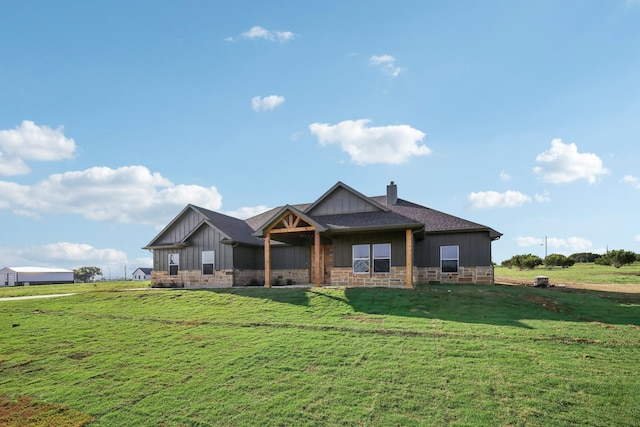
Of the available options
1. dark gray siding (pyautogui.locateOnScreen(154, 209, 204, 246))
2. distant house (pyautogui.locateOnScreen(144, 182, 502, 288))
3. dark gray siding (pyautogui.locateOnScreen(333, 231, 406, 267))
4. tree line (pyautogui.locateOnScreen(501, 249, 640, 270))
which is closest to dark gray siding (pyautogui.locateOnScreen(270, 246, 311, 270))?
distant house (pyautogui.locateOnScreen(144, 182, 502, 288))

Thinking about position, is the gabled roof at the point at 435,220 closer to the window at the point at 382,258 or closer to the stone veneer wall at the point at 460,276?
the stone veneer wall at the point at 460,276

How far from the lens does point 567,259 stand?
47156mm

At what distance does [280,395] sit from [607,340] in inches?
304

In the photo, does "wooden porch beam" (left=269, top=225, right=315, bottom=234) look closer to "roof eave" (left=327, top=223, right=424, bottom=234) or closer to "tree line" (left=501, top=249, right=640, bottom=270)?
"roof eave" (left=327, top=223, right=424, bottom=234)

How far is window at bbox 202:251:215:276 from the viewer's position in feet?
77.4

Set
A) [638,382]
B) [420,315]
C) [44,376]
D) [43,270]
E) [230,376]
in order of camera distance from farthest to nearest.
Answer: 1. [43,270]
2. [420,315]
3. [44,376]
4. [230,376]
5. [638,382]

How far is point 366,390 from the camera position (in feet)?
23.2

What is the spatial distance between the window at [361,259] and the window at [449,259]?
16.2ft

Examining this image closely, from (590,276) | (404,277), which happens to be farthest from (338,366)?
(590,276)

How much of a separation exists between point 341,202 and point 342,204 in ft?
0.38

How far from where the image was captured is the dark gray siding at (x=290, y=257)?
76.8ft

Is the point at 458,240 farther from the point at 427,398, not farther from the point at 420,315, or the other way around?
the point at 427,398

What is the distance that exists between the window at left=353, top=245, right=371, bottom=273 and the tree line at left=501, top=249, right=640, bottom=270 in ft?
113

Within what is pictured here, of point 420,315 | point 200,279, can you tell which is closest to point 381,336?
point 420,315
